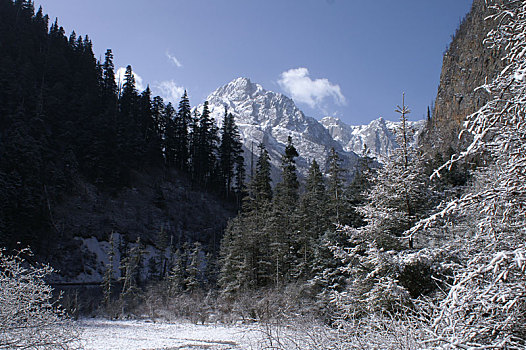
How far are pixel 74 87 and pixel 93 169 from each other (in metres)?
17.9

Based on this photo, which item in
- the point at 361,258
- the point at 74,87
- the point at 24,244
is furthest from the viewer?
the point at 74,87

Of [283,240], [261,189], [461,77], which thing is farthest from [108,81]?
[461,77]

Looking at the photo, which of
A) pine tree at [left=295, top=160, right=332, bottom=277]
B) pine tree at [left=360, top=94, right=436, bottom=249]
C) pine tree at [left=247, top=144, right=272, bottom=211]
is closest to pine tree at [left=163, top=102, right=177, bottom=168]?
pine tree at [left=247, top=144, right=272, bottom=211]

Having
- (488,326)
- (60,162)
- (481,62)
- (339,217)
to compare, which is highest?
(481,62)

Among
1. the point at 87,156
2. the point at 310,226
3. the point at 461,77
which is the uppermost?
the point at 461,77

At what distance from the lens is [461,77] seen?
88812mm

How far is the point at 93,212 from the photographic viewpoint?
43.1m

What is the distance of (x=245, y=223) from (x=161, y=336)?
14.6 m

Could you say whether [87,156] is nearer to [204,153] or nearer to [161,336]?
[204,153]

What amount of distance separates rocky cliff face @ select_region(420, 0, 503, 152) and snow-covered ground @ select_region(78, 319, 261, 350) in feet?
233

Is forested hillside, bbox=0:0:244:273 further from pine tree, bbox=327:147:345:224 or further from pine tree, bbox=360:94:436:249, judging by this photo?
pine tree, bbox=360:94:436:249

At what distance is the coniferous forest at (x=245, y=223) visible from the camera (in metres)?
4.43

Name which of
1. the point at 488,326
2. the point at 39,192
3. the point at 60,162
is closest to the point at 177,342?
the point at 488,326

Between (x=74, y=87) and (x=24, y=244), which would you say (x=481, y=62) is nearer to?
(x=74, y=87)
